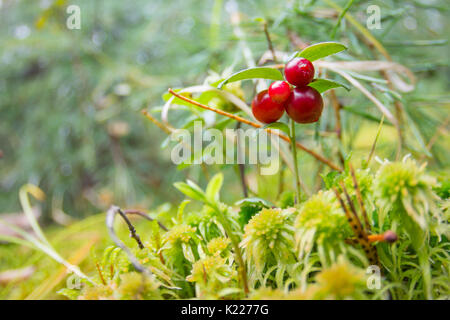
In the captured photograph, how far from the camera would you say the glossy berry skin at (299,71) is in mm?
314

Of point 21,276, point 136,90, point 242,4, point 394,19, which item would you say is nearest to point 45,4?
point 136,90

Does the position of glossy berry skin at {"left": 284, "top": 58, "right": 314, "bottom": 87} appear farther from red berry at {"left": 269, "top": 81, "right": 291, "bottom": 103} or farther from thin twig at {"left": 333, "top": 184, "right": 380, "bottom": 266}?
thin twig at {"left": 333, "top": 184, "right": 380, "bottom": 266}

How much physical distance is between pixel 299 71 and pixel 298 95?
1.0 inches

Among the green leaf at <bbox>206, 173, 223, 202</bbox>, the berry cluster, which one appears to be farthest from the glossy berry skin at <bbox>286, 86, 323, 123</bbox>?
the green leaf at <bbox>206, 173, 223, 202</bbox>

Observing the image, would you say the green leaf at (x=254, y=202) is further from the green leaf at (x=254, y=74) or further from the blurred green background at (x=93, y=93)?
the blurred green background at (x=93, y=93)

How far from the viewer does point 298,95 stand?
0.33 metres

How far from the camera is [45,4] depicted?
155 centimetres

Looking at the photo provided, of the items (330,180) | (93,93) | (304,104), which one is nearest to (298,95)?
(304,104)

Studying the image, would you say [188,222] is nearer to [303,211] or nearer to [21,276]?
[303,211]

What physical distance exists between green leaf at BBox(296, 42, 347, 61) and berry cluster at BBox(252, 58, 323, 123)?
2 cm

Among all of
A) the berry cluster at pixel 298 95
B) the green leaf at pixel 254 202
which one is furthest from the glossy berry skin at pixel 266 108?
the green leaf at pixel 254 202

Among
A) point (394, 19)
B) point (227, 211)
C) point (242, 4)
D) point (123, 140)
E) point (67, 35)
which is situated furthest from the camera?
point (123, 140)

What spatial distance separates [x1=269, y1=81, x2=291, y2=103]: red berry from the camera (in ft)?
1.07
